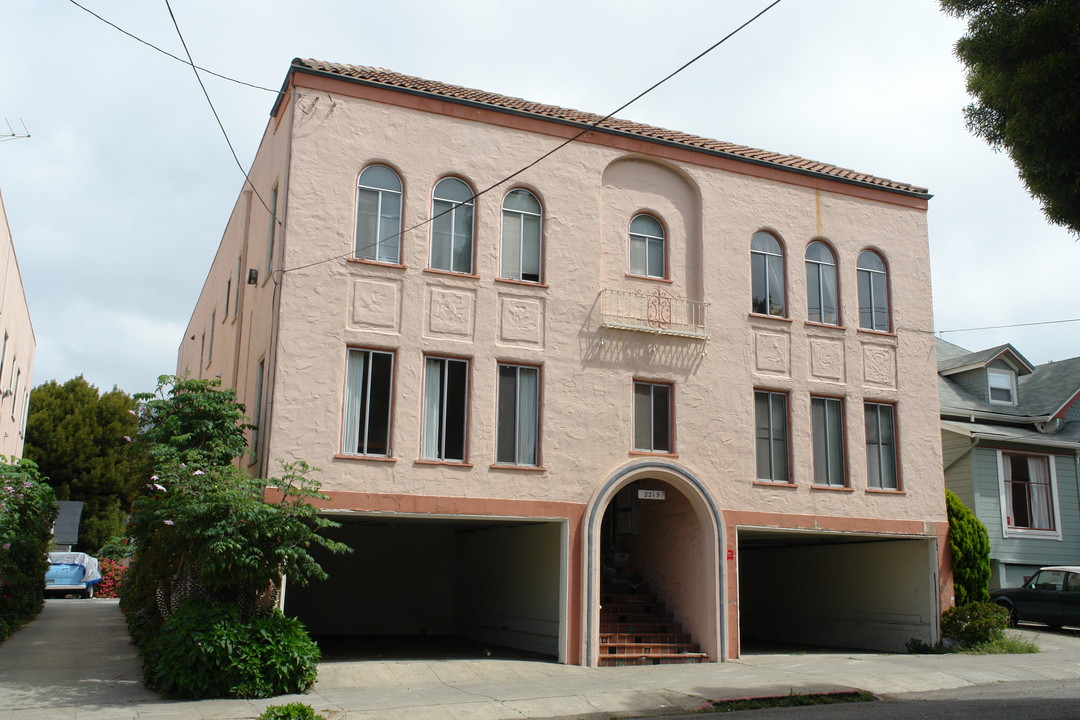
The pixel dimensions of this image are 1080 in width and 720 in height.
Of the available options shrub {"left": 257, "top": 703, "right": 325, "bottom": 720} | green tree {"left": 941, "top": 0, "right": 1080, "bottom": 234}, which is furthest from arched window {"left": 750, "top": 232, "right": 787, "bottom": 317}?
shrub {"left": 257, "top": 703, "right": 325, "bottom": 720}

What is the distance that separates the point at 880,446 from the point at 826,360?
2.14 metres

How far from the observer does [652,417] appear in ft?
59.9

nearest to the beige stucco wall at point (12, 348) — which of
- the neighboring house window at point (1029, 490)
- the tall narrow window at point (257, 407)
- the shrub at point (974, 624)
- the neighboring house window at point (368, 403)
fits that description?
the tall narrow window at point (257, 407)

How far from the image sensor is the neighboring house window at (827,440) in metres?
19.4

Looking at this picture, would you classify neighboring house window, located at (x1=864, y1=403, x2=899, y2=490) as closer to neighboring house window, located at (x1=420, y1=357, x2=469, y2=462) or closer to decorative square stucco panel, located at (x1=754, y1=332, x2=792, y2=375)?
decorative square stucco panel, located at (x1=754, y1=332, x2=792, y2=375)

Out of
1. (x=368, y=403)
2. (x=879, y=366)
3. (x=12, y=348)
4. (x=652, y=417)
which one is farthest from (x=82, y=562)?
(x=879, y=366)

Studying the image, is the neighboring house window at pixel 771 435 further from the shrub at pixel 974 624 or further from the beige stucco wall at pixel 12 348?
the beige stucco wall at pixel 12 348

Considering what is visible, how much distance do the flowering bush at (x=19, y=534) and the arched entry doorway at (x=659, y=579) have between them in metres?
9.68

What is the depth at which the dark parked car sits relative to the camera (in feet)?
68.8

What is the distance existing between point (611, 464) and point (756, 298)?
15.7 feet

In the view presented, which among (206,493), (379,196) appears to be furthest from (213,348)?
(206,493)

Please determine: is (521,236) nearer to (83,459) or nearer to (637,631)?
(637,631)

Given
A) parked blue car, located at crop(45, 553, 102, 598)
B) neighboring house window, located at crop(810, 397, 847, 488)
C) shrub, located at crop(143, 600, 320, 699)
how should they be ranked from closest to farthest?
1. shrub, located at crop(143, 600, 320, 699)
2. neighboring house window, located at crop(810, 397, 847, 488)
3. parked blue car, located at crop(45, 553, 102, 598)

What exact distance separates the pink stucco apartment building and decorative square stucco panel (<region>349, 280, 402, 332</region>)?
53mm
